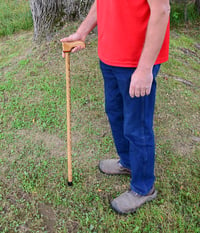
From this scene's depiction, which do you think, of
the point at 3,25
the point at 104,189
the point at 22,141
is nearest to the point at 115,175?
the point at 104,189

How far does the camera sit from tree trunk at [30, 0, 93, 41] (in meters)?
4.29

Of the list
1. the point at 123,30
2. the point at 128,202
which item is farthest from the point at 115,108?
the point at 128,202

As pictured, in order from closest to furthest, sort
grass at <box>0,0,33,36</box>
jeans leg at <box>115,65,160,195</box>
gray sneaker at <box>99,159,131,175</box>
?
jeans leg at <box>115,65,160,195</box> < gray sneaker at <box>99,159,131,175</box> < grass at <box>0,0,33,36</box>

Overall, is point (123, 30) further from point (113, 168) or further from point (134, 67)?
point (113, 168)

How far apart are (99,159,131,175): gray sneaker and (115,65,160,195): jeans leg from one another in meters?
0.32

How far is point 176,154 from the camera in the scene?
299cm

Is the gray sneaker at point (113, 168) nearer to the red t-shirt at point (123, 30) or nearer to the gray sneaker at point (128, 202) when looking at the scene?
the gray sneaker at point (128, 202)

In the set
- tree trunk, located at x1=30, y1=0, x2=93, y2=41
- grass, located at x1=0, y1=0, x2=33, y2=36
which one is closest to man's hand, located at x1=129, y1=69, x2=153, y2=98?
tree trunk, located at x1=30, y1=0, x2=93, y2=41

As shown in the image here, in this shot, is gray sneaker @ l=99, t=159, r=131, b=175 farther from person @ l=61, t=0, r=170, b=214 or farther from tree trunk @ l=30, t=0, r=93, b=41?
tree trunk @ l=30, t=0, r=93, b=41

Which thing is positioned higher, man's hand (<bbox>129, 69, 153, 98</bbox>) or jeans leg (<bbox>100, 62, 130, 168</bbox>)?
man's hand (<bbox>129, 69, 153, 98</bbox>)

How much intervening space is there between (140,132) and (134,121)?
0.11 meters

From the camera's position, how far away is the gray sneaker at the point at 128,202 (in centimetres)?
239

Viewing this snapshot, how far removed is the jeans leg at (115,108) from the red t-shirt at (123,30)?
0.18 m

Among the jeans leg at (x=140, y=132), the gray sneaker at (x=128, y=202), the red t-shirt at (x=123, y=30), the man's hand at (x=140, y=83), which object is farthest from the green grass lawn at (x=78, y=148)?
the red t-shirt at (x=123, y=30)
